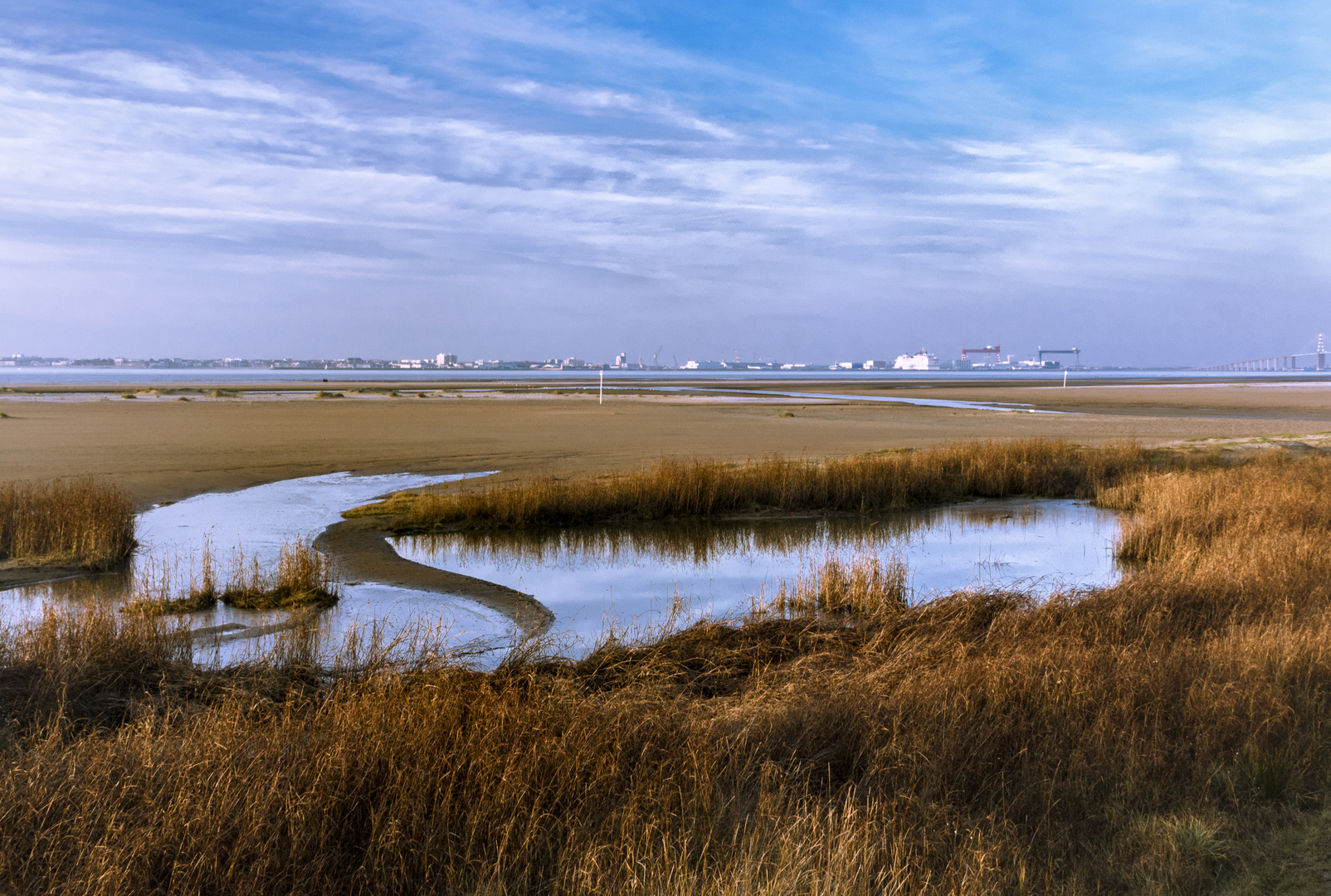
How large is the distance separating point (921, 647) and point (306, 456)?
23.6 meters

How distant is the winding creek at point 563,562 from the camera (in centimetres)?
1051

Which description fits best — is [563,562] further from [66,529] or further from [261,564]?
[66,529]

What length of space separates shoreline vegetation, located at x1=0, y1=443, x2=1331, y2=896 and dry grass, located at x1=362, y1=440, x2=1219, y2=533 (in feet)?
27.5

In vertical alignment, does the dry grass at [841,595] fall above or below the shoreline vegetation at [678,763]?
below

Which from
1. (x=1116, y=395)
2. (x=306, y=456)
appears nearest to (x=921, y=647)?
(x=306, y=456)

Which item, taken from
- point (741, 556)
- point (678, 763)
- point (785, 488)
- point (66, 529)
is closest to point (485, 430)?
point (785, 488)

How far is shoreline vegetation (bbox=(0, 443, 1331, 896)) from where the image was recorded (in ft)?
13.2

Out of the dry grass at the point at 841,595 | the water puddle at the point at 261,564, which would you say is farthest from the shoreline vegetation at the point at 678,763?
the dry grass at the point at 841,595

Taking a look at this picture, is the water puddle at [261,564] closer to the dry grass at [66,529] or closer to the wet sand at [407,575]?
the wet sand at [407,575]

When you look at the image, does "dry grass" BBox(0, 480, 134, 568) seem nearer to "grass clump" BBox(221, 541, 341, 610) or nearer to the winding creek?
the winding creek

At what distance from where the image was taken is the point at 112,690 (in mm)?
7199

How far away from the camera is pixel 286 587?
1116cm

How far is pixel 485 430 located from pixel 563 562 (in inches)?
948

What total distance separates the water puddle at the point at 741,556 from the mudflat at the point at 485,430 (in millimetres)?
8026
